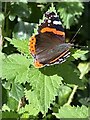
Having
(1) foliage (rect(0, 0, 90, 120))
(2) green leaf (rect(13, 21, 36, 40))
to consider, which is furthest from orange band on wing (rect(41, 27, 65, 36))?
(2) green leaf (rect(13, 21, 36, 40))

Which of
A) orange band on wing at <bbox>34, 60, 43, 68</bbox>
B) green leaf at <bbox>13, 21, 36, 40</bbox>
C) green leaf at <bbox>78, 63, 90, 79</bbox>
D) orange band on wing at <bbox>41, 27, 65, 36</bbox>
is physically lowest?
orange band on wing at <bbox>34, 60, 43, 68</bbox>

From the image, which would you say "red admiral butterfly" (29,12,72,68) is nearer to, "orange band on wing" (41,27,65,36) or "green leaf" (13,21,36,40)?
"orange band on wing" (41,27,65,36)

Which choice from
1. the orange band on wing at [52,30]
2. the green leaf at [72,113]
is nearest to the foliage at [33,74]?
the green leaf at [72,113]

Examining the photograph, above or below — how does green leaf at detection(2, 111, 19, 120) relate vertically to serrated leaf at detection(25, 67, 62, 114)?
below

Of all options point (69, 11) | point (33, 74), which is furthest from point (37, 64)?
point (69, 11)

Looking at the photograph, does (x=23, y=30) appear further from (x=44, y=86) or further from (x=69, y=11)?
(x=44, y=86)

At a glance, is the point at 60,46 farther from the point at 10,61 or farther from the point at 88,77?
the point at 88,77

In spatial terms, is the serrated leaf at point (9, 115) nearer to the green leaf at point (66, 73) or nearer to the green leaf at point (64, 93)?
the green leaf at point (66, 73)
